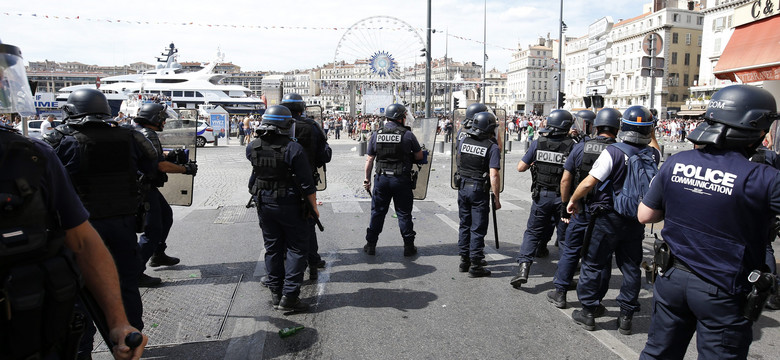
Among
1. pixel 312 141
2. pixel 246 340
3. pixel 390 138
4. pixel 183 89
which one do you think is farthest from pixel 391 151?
pixel 183 89

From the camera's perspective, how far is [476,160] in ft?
17.3

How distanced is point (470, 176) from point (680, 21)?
3258 inches

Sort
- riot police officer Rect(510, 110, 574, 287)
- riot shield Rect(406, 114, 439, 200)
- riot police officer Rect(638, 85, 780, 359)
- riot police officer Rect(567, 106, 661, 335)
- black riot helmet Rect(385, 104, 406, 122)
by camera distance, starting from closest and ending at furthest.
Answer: riot police officer Rect(638, 85, 780, 359)
riot police officer Rect(567, 106, 661, 335)
riot police officer Rect(510, 110, 574, 287)
black riot helmet Rect(385, 104, 406, 122)
riot shield Rect(406, 114, 439, 200)

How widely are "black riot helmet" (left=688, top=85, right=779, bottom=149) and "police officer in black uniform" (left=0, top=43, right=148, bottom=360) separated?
275 centimetres

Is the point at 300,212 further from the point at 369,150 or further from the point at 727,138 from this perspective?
the point at 727,138

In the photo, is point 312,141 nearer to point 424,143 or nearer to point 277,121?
point 277,121

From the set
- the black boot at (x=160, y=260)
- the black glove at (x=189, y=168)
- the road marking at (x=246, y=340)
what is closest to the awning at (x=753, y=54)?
the road marking at (x=246, y=340)

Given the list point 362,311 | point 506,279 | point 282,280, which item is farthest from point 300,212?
point 506,279

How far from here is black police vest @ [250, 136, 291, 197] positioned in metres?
4.18

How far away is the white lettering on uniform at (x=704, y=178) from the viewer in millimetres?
2332

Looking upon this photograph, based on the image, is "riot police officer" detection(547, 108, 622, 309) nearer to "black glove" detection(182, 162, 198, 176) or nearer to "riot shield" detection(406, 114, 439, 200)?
"riot shield" detection(406, 114, 439, 200)

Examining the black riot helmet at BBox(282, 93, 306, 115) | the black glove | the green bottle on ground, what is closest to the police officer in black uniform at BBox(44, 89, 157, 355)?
the green bottle on ground

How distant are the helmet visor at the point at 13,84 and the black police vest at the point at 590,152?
397 centimetres

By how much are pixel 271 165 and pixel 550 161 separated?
286cm
